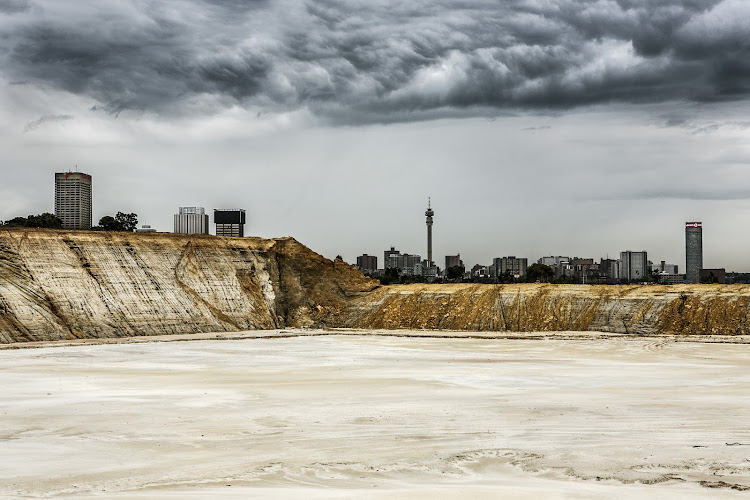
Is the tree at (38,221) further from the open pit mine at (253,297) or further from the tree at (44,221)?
the open pit mine at (253,297)

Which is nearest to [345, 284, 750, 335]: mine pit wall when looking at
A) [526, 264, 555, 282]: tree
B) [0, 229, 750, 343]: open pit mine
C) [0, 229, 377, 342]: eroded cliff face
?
[0, 229, 750, 343]: open pit mine

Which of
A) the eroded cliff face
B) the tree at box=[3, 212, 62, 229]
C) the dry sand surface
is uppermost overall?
the tree at box=[3, 212, 62, 229]

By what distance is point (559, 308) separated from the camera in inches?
2484

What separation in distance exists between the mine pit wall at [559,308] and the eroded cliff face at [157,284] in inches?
211

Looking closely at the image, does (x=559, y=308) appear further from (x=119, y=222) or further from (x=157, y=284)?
(x=119, y=222)

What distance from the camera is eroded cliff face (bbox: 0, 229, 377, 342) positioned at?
53531 millimetres

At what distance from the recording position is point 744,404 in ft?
72.4

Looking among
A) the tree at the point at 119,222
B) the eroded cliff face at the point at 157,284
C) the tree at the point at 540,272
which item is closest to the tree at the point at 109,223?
the tree at the point at 119,222

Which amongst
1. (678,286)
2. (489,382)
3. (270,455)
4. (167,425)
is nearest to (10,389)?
(167,425)

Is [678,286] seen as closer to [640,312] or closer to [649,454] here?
[640,312]

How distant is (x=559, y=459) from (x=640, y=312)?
47.4 m

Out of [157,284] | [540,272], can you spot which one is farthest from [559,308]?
[540,272]

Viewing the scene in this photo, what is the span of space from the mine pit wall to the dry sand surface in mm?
21967

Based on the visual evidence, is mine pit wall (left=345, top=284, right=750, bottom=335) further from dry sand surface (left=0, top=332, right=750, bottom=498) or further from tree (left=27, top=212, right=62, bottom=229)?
tree (left=27, top=212, right=62, bottom=229)
